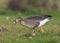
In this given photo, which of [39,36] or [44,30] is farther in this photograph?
[44,30]

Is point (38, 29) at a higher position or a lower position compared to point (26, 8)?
lower

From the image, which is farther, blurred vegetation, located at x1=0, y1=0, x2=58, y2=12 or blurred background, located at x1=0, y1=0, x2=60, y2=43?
blurred vegetation, located at x1=0, y1=0, x2=58, y2=12

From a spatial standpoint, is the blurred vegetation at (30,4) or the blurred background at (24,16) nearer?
the blurred background at (24,16)

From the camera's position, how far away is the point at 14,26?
1652 cm

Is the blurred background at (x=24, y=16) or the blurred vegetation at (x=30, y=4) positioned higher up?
the blurred vegetation at (x=30, y=4)

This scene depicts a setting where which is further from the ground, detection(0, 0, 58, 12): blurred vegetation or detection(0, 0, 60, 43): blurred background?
detection(0, 0, 58, 12): blurred vegetation

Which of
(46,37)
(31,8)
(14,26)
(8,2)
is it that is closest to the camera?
(46,37)

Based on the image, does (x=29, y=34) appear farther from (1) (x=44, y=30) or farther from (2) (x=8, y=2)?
(2) (x=8, y=2)

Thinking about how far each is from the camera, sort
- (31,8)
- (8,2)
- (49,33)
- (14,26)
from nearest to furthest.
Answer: (49,33)
(14,26)
(31,8)
(8,2)

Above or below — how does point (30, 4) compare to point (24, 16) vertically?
above

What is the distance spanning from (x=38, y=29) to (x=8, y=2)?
16.9 meters

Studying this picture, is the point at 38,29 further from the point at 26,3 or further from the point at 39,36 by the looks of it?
the point at 26,3

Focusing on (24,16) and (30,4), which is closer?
(24,16)

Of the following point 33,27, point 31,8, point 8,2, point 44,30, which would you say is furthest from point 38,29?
point 8,2
